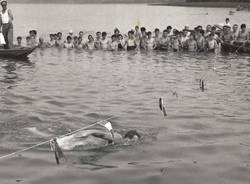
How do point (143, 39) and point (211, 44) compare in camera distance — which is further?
point (143, 39)

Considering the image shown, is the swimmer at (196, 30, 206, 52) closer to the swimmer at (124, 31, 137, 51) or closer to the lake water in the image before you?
the lake water

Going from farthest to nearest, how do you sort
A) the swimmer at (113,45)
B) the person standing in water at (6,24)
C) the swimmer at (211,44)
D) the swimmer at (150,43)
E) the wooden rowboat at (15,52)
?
the swimmer at (113,45) < the swimmer at (150,43) < the swimmer at (211,44) < the wooden rowboat at (15,52) < the person standing in water at (6,24)

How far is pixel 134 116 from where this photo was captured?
12.5m

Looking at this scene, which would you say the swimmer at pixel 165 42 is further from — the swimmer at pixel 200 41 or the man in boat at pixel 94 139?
the man in boat at pixel 94 139

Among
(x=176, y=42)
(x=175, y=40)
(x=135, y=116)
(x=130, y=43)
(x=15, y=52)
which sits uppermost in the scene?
(x=175, y=40)

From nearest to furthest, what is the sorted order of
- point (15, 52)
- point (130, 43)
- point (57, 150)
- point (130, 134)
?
1. point (57, 150)
2. point (130, 134)
3. point (15, 52)
4. point (130, 43)

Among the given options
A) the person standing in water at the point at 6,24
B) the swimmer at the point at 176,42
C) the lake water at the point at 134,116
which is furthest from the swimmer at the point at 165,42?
the person standing in water at the point at 6,24

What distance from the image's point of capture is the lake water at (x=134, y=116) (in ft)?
28.3

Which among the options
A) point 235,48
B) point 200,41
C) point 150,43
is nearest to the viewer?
point 235,48

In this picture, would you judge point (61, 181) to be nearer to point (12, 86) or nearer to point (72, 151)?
point (72, 151)

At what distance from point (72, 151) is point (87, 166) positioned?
2.51 feet

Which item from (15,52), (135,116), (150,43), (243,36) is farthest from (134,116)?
(150,43)

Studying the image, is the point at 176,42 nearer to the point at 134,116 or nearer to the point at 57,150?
the point at 134,116

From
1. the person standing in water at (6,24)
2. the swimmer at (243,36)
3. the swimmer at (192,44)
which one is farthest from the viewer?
the swimmer at (192,44)
